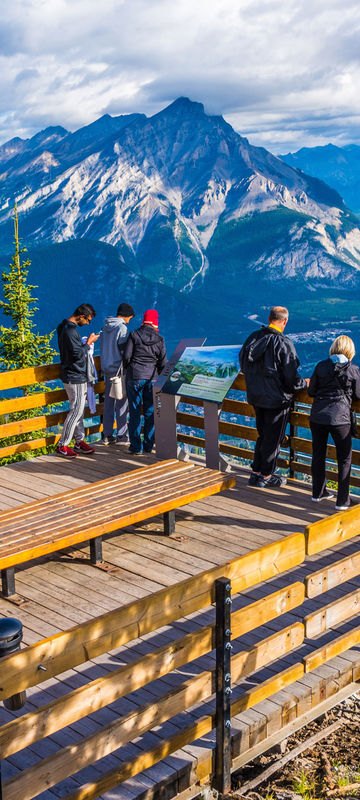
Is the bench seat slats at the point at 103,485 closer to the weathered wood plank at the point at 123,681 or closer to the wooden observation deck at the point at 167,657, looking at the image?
the wooden observation deck at the point at 167,657

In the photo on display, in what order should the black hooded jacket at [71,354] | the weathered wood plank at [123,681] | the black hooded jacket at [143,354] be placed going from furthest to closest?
the black hooded jacket at [143,354] < the black hooded jacket at [71,354] < the weathered wood plank at [123,681]

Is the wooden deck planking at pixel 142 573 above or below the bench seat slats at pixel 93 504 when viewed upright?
below

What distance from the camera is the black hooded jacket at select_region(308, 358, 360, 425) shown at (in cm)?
779

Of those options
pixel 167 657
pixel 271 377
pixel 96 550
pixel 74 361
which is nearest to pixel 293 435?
pixel 271 377

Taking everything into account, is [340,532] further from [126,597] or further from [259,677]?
[126,597]

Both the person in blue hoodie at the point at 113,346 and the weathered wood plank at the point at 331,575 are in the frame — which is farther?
the person in blue hoodie at the point at 113,346

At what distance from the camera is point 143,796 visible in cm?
404

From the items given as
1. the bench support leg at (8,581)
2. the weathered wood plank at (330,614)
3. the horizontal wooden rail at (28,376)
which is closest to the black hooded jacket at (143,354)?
the horizontal wooden rail at (28,376)

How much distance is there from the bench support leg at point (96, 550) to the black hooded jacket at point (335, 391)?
8.42ft

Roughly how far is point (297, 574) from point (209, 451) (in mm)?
2940

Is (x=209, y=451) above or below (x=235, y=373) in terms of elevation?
below

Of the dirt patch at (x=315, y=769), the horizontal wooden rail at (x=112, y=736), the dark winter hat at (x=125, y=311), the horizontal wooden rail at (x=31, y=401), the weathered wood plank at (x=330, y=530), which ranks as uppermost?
the dark winter hat at (x=125, y=311)

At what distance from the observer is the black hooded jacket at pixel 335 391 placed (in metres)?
7.79

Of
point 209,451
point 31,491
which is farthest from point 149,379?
point 31,491
